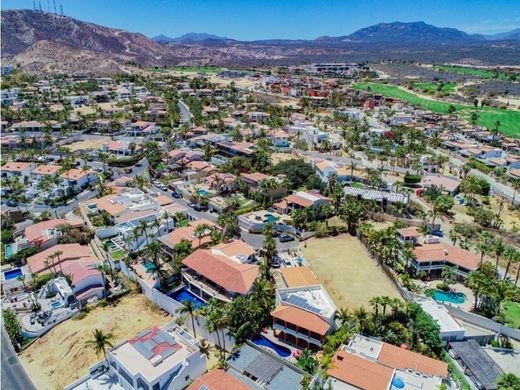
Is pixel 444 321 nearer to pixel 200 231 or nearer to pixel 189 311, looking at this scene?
pixel 189 311

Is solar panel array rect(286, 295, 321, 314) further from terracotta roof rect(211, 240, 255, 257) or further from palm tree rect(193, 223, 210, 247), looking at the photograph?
palm tree rect(193, 223, 210, 247)

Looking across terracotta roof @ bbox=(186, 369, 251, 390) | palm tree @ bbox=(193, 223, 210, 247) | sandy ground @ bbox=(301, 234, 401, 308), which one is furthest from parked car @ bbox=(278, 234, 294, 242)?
terracotta roof @ bbox=(186, 369, 251, 390)

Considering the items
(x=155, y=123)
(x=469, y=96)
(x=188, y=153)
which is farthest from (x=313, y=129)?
(x=469, y=96)

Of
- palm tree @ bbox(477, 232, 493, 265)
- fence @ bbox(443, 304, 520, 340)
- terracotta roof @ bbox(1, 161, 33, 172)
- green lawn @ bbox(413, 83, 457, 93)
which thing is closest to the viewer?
fence @ bbox(443, 304, 520, 340)

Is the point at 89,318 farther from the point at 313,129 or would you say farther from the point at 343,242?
the point at 313,129

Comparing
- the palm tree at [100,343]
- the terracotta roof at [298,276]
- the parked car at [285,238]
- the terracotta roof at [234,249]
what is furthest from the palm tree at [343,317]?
the palm tree at [100,343]
